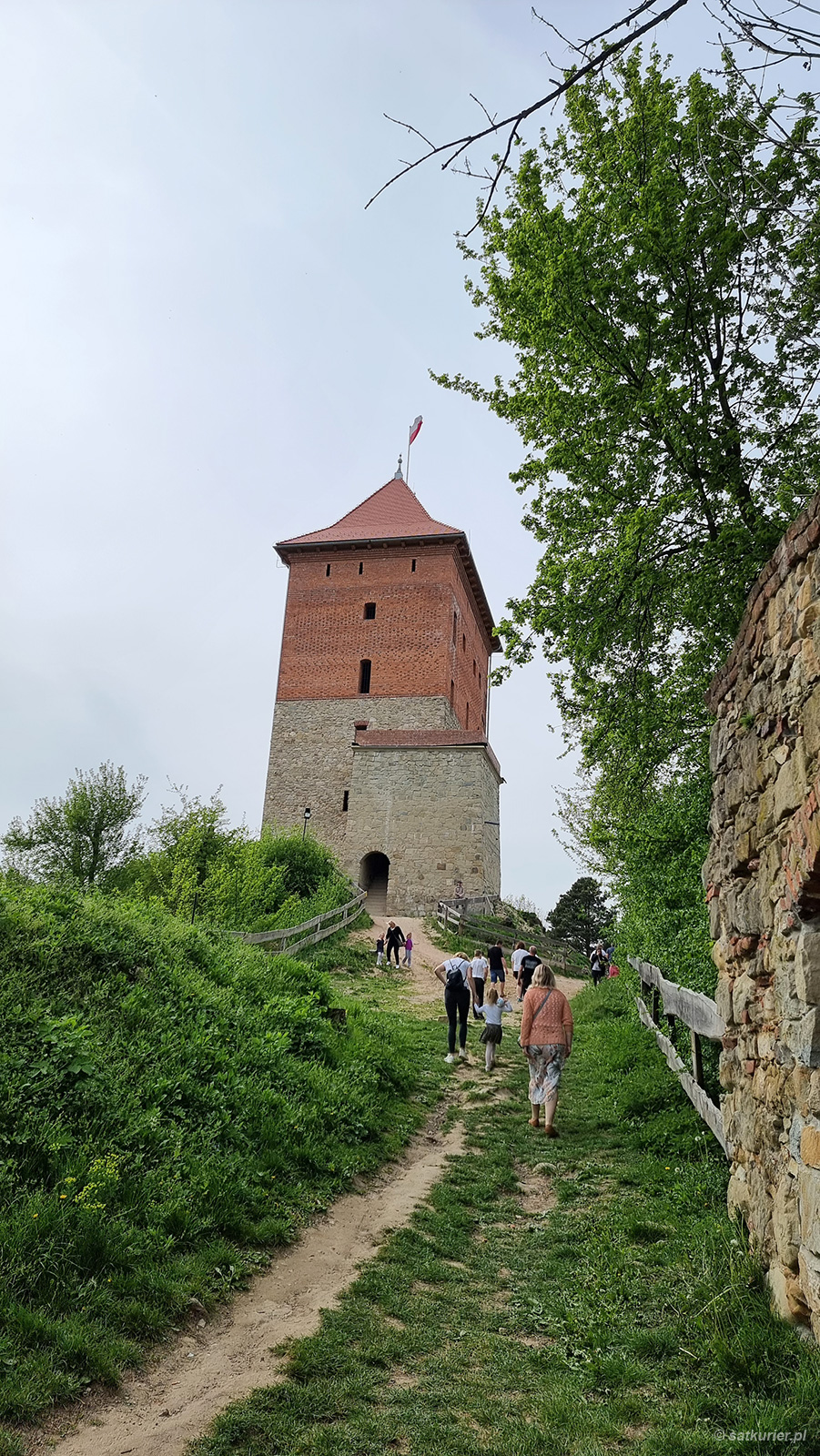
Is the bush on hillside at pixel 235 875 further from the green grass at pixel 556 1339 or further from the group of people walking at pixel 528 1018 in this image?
the green grass at pixel 556 1339

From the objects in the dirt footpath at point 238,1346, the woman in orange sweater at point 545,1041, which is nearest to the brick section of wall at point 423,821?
the woman in orange sweater at point 545,1041

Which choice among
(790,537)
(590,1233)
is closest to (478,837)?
(590,1233)

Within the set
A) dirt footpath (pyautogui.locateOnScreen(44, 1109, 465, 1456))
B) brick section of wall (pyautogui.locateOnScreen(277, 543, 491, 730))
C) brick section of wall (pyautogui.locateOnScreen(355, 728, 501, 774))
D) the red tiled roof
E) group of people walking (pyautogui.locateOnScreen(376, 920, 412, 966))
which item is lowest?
dirt footpath (pyautogui.locateOnScreen(44, 1109, 465, 1456))

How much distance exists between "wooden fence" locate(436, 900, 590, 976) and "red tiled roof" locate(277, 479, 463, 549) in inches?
625

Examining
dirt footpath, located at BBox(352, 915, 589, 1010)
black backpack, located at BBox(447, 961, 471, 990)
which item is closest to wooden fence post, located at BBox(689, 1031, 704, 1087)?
black backpack, located at BBox(447, 961, 471, 990)

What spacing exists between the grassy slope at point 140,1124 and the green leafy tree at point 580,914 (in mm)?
32294

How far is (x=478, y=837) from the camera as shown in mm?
25641

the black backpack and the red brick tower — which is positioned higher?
the red brick tower

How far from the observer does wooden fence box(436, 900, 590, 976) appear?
21.3 m

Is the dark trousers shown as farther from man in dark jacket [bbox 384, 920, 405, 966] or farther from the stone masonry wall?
man in dark jacket [bbox 384, 920, 405, 966]

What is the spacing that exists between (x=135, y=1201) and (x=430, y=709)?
27277mm

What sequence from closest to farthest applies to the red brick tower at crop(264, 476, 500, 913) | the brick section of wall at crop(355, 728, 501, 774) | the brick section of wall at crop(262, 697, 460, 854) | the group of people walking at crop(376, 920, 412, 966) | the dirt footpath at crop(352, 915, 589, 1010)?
the dirt footpath at crop(352, 915, 589, 1010), the group of people walking at crop(376, 920, 412, 966), the red brick tower at crop(264, 476, 500, 913), the brick section of wall at crop(355, 728, 501, 774), the brick section of wall at crop(262, 697, 460, 854)

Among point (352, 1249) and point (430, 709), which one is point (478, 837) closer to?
point (430, 709)

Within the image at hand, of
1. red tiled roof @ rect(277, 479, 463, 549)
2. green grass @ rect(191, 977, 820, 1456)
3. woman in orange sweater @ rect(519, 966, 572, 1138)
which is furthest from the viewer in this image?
red tiled roof @ rect(277, 479, 463, 549)
